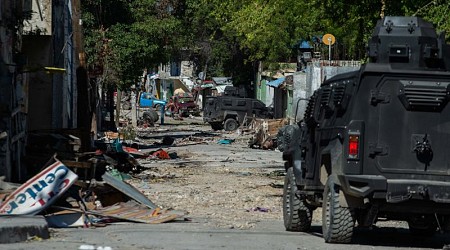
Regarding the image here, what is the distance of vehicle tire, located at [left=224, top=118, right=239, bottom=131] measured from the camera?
62875 millimetres

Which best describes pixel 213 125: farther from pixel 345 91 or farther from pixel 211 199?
pixel 345 91

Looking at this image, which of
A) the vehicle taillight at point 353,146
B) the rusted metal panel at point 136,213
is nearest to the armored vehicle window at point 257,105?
the rusted metal panel at point 136,213

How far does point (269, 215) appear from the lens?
1862 cm

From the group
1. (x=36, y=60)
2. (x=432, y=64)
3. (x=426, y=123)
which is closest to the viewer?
(x=426, y=123)

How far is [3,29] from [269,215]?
5.98 metres

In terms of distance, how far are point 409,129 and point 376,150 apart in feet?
1.63

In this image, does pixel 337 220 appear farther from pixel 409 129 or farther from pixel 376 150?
pixel 409 129

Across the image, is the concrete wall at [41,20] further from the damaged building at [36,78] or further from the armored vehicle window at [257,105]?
the armored vehicle window at [257,105]

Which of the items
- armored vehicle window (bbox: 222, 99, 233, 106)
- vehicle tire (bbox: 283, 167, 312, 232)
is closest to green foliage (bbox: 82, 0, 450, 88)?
armored vehicle window (bbox: 222, 99, 233, 106)

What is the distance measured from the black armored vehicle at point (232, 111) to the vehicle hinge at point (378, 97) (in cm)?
4768

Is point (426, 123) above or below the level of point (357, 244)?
above

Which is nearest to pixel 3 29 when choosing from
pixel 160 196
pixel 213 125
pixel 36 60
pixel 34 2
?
pixel 160 196

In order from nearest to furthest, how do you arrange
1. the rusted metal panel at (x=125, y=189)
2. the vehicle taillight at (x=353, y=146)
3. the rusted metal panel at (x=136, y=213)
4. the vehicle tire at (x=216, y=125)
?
the vehicle taillight at (x=353, y=146) < the rusted metal panel at (x=136, y=213) < the rusted metal panel at (x=125, y=189) < the vehicle tire at (x=216, y=125)

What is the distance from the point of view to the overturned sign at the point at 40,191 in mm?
14578
